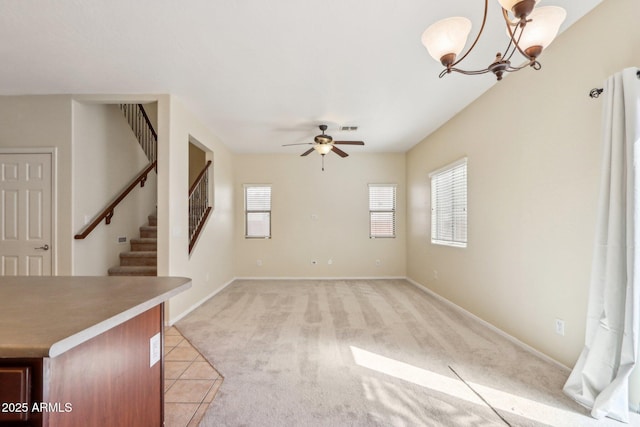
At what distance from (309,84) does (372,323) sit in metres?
2.95

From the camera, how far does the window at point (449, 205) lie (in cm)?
437

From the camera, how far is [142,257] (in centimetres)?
461

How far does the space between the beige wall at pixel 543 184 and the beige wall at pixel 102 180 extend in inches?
177

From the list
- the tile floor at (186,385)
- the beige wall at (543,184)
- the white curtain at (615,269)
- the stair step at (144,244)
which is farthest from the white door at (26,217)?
the white curtain at (615,269)

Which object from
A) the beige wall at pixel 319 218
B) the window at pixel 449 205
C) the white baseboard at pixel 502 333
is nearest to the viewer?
the white baseboard at pixel 502 333

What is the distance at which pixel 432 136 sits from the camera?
546cm

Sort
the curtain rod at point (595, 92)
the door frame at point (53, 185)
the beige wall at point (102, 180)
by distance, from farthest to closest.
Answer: the beige wall at point (102, 180)
the door frame at point (53, 185)
the curtain rod at point (595, 92)

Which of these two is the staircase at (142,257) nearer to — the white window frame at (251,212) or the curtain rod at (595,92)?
the white window frame at (251,212)

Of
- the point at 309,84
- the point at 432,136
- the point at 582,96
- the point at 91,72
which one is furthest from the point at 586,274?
the point at 91,72

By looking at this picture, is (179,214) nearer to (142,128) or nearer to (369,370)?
(142,128)

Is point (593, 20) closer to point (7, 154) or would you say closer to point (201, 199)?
point (201, 199)

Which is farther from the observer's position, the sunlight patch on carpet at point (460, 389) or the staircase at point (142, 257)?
the staircase at point (142, 257)

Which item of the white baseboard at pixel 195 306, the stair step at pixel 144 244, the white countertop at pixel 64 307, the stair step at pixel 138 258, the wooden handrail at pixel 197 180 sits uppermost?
the wooden handrail at pixel 197 180

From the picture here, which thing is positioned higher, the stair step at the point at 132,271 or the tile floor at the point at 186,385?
the stair step at the point at 132,271
